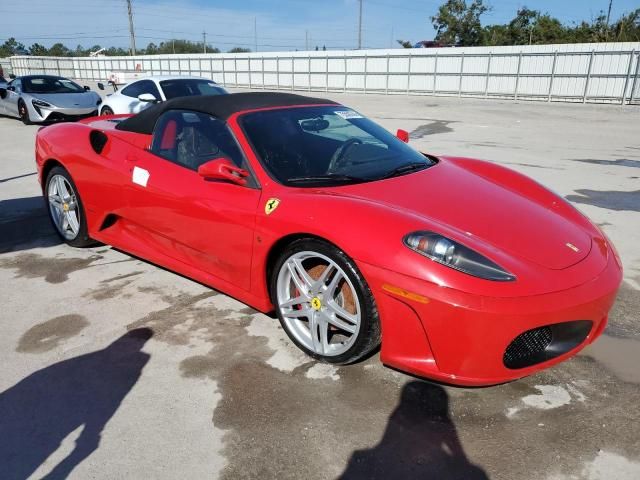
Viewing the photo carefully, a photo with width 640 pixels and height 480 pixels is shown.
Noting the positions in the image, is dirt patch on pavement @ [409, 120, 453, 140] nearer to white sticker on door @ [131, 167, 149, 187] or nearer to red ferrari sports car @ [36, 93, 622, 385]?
red ferrari sports car @ [36, 93, 622, 385]

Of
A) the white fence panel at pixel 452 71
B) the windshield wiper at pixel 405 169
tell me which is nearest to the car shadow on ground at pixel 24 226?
the windshield wiper at pixel 405 169

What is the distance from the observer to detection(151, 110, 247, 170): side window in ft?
10.9

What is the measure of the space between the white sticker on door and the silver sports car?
10356 mm

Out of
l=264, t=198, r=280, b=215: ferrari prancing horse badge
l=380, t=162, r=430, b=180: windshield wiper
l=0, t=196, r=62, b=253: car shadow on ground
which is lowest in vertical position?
l=0, t=196, r=62, b=253: car shadow on ground

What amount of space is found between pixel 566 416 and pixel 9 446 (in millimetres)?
2433

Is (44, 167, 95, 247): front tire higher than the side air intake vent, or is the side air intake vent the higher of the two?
the side air intake vent

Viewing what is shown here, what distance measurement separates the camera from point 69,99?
13.0 m

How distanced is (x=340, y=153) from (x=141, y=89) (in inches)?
348

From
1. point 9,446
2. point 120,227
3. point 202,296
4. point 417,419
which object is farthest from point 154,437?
point 120,227

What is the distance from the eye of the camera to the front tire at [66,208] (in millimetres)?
4395

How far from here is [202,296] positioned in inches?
145

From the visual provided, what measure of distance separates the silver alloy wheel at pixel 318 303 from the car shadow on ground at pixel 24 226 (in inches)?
114

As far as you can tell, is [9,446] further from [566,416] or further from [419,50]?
[419,50]

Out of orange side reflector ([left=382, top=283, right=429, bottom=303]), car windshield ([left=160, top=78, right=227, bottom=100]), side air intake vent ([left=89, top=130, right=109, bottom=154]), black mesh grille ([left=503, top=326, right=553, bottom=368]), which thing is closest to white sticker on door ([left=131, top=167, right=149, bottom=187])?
side air intake vent ([left=89, top=130, right=109, bottom=154])
